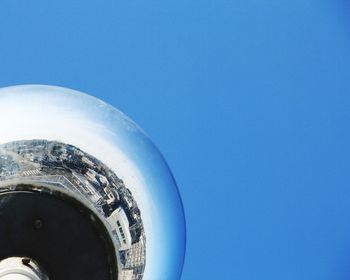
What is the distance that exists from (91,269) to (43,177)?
0.22 feet

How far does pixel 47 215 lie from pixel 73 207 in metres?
0.02

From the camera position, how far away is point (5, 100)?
0.42 meters

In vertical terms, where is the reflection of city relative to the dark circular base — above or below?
above

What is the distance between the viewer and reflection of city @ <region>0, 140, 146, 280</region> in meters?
0.42

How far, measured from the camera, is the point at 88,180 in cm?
44

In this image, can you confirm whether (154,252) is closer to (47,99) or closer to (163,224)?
(163,224)

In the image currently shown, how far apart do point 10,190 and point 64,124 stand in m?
0.05

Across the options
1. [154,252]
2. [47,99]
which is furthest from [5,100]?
[154,252]

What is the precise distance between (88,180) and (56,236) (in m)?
0.05

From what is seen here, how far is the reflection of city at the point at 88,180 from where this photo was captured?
42 cm

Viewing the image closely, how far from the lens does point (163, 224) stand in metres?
0.43

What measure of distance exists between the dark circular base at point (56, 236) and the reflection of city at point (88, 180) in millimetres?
10

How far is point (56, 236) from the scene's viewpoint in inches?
15.9

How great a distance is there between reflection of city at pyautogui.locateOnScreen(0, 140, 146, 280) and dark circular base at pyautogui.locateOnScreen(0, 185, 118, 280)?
0.03ft
